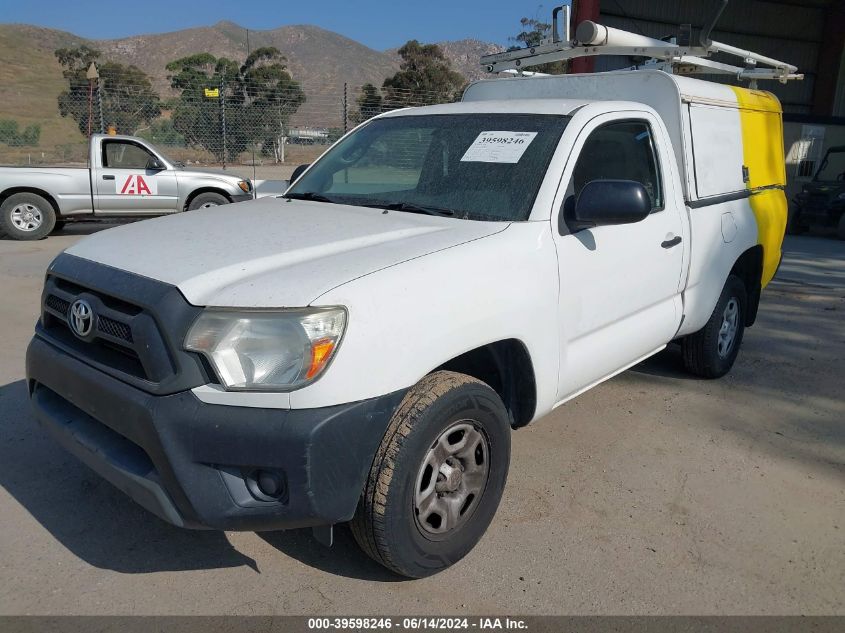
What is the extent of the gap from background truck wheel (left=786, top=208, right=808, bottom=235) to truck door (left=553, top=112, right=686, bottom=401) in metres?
12.0

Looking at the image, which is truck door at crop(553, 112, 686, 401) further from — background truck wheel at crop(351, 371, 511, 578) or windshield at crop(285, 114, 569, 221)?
background truck wheel at crop(351, 371, 511, 578)

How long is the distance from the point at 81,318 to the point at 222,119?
1429 cm

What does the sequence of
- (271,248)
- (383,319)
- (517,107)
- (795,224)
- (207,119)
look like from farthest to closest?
1. (207,119)
2. (795,224)
3. (517,107)
4. (271,248)
5. (383,319)

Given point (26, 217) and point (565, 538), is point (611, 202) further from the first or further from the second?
point (26, 217)

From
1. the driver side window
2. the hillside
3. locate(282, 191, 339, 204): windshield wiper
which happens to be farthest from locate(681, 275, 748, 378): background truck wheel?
the hillside

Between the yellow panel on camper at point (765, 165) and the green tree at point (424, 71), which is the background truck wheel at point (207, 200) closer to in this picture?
the yellow panel on camper at point (765, 165)

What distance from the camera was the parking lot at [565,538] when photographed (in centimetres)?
275

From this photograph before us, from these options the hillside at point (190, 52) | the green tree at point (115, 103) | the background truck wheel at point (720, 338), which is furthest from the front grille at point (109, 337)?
the hillside at point (190, 52)

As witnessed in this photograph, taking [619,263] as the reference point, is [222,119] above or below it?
above

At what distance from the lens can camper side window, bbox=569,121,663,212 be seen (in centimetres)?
368

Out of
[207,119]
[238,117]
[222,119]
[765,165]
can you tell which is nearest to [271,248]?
[765,165]

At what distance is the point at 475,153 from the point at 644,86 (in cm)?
164

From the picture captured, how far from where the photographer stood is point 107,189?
11.2 meters
